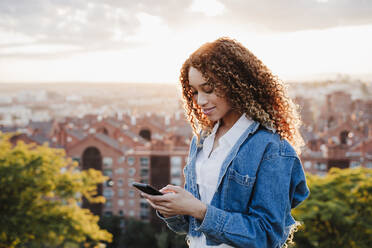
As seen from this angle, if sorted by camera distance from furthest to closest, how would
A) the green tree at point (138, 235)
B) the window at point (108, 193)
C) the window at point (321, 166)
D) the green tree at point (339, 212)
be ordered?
the window at point (108, 193) → the window at point (321, 166) → the green tree at point (138, 235) → the green tree at point (339, 212)

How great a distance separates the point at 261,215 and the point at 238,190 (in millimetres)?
82

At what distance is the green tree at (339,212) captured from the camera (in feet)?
23.3

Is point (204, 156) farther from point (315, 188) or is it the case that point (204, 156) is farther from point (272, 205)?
point (315, 188)

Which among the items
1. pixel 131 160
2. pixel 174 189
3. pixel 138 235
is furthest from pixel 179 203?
pixel 131 160

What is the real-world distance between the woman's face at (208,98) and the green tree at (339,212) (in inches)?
247

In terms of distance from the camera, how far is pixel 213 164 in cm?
110

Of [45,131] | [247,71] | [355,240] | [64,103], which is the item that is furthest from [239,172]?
[64,103]

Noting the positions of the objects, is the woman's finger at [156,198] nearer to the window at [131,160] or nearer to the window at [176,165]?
the window at [176,165]

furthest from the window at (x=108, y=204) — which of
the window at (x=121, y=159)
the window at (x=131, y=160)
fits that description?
the window at (x=131, y=160)

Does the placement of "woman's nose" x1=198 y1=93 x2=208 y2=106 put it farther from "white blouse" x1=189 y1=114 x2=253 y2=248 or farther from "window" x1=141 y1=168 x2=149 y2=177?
"window" x1=141 y1=168 x2=149 y2=177

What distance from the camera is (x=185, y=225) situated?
4.04ft

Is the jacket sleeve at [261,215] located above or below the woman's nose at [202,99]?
below

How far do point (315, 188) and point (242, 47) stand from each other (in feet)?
23.2

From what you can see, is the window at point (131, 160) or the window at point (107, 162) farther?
the window at point (107, 162)
